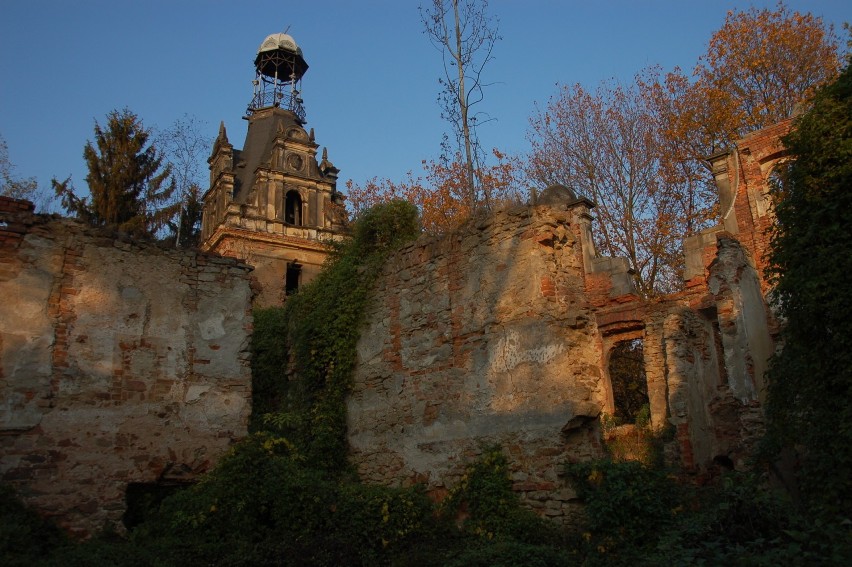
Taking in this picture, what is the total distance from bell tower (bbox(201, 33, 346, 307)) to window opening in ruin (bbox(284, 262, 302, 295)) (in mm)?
43

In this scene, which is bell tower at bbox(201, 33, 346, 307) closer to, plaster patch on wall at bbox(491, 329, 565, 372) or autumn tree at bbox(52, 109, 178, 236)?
autumn tree at bbox(52, 109, 178, 236)

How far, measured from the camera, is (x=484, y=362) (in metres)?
9.21

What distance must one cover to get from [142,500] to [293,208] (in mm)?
22718

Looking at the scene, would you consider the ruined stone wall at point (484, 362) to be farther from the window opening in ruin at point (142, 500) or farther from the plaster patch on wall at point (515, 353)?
the window opening in ruin at point (142, 500)

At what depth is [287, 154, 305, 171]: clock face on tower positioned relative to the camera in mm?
31531

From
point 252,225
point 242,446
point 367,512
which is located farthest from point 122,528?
point 252,225

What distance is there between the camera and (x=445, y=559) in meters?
7.77

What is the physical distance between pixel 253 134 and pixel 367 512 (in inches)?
1135

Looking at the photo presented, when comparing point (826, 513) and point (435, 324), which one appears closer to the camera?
point (826, 513)

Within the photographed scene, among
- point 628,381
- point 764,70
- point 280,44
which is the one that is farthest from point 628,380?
point 280,44

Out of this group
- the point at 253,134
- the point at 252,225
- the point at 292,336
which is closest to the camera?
the point at 292,336

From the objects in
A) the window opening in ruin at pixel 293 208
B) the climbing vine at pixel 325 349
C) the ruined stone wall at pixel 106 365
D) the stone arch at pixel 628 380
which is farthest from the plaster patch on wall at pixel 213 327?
the window opening in ruin at pixel 293 208

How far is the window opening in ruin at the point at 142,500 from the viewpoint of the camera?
32.5 ft

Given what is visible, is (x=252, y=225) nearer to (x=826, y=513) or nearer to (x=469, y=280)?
(x=469, y=280)
